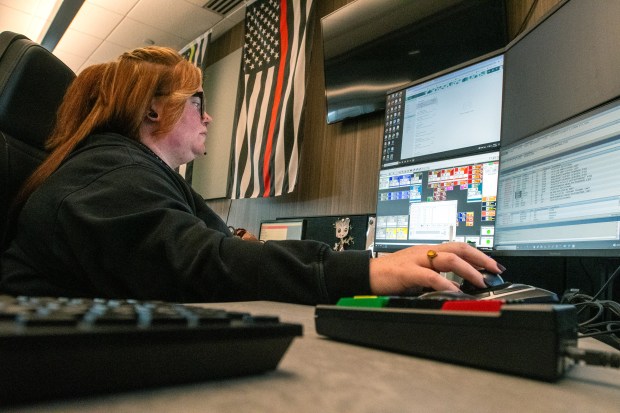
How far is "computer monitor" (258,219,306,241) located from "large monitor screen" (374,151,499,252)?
21.3 inches

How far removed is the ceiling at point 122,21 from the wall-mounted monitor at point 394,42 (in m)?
1.40

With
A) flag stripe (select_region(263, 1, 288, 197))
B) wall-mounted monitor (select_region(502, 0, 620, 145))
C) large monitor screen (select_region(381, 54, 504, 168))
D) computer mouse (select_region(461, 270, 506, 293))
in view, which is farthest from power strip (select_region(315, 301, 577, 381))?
flag stripe (select_region(263, 1, 288, 197))

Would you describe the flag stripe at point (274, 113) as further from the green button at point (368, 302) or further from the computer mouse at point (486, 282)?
the green button at point (368, 302)

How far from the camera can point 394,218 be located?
4.73ft

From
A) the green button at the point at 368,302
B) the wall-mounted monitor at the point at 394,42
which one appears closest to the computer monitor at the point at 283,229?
the wall-mounted monitor at the point at 394,42

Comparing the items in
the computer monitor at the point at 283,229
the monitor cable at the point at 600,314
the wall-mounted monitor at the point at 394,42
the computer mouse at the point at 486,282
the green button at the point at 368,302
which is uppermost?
the wall-mounted monitor at the point at 394,42

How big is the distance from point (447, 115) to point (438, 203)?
25 centimetres

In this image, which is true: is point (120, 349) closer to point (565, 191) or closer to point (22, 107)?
point (565, 191)

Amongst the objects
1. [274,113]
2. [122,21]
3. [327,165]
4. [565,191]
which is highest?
[122,21]

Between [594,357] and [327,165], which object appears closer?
[594,357]

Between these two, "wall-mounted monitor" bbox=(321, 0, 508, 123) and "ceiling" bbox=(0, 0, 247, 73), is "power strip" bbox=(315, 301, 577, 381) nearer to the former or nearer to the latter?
"wall-mounted monitor" bbox=(321, 0, 508, 123)

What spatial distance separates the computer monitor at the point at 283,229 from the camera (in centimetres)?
198

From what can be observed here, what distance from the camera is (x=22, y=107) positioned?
106cm

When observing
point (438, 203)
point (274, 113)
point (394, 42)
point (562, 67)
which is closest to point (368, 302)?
point (562, 67)
